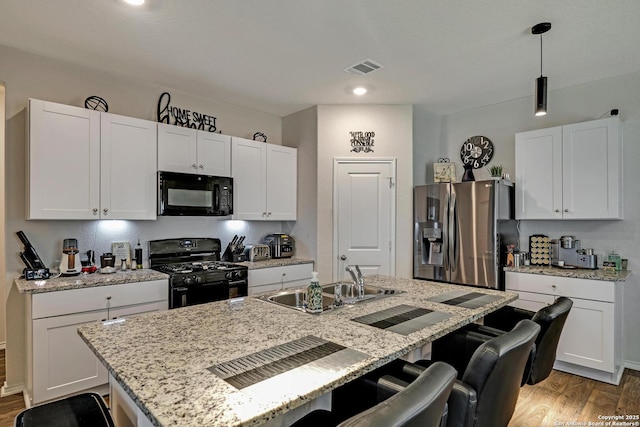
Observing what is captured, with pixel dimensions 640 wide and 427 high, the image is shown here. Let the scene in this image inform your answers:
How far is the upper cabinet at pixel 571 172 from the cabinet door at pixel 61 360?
4.09 metres

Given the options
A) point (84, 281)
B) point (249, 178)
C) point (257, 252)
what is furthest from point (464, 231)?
point (84, 281)

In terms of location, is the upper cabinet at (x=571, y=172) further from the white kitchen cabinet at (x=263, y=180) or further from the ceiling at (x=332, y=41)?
the white kitchen cabinet at (x=263, y=180)

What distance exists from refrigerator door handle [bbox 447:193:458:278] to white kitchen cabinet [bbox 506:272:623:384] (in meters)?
0.80

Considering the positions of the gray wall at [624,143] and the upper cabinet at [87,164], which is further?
the gray wall at [624,143]

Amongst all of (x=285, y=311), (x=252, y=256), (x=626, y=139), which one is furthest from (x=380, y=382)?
(x=626, y=139)

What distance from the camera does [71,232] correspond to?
10.3 ft

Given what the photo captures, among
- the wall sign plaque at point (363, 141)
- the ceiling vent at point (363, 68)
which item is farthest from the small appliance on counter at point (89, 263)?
the wall sign plaque at point (363, 141)

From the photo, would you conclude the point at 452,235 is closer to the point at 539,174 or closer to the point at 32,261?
the point at 539,174

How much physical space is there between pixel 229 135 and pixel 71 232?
187cm

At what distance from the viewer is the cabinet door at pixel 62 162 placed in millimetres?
2740

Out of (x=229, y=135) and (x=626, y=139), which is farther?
(x=229, y=135)

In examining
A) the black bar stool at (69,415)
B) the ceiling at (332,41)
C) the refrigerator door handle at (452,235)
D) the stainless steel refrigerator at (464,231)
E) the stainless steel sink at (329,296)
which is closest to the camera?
the black bar stool at (69,415)

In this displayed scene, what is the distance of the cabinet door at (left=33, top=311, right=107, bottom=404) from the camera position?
249cm

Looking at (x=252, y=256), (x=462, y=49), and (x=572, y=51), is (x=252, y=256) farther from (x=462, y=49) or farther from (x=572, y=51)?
(x=572, y=51)
